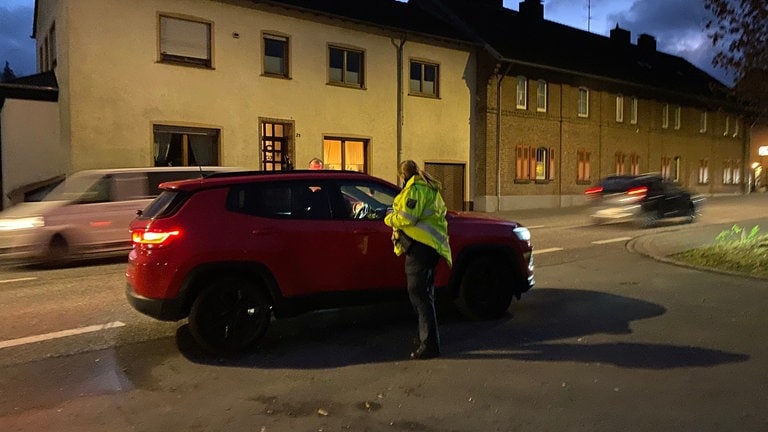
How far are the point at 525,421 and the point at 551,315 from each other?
124 inches

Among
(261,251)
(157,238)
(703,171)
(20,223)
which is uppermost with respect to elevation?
(703,171)

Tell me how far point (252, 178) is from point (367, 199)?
1.15m

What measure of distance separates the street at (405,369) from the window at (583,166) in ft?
74.2

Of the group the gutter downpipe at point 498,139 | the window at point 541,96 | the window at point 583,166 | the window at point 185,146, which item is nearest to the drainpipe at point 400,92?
the gutter downpipe at point 498,139

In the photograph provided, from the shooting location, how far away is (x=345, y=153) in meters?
22.7

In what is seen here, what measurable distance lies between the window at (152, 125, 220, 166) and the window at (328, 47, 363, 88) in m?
4.82

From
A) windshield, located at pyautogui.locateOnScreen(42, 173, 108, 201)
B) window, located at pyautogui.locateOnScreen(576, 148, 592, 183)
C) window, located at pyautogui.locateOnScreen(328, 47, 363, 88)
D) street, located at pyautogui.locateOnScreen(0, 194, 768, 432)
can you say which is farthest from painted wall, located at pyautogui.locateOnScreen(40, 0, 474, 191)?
street, located at pyautogui.locateOnScreen(0, 194, 768, 432)

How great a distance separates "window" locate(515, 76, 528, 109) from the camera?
28000 millimetres

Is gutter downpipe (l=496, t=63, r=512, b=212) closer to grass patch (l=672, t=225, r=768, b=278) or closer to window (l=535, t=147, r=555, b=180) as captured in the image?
window (l=535, t=147, r=555, b=180)

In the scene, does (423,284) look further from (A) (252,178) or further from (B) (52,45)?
(B) (52,45)

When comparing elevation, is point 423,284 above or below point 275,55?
below

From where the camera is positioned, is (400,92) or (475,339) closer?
(475,339)

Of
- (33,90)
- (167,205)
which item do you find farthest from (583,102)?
(167,205)

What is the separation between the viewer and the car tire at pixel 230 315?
Result: 5.72 metres
